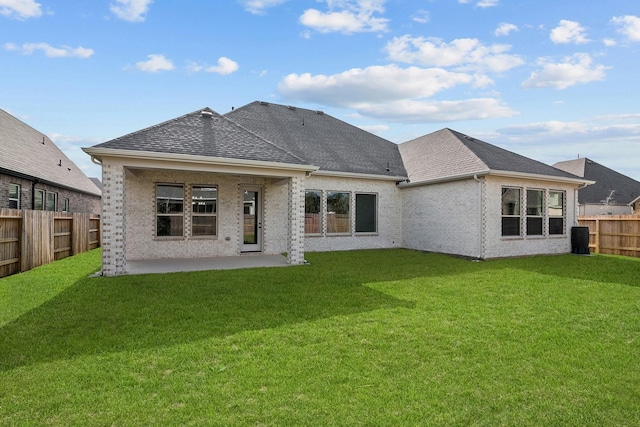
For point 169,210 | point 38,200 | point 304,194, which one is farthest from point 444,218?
point 38,200

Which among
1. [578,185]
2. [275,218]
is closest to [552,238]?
[578,185]

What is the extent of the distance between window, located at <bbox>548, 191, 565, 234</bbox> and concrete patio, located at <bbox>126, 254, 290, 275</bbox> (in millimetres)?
11039

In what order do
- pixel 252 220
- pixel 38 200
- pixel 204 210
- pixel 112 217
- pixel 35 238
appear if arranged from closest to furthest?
pixel 112 217 < pixel 35 238 < pixel 204 210 < pixel 252 220 < pixel 38 200

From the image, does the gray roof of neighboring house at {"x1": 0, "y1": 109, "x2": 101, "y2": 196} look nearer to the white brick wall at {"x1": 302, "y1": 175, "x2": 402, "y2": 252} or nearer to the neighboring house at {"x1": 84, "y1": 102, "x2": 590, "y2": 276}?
the neighboring house at {"x1": 84, "y1": 102, "x2": 590, "y2": 276}

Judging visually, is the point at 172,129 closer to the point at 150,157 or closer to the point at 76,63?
the point at 150,157

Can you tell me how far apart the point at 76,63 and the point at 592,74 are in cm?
1675

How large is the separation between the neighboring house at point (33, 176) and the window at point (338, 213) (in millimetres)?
12090

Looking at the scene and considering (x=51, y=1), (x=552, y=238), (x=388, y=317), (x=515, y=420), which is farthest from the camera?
(x=552, y=238)

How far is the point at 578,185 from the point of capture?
48.7 feet

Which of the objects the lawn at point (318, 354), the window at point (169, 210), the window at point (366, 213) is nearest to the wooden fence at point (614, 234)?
the lawn at point (318, 354)

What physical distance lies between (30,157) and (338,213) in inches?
584

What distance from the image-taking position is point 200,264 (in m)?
10.6

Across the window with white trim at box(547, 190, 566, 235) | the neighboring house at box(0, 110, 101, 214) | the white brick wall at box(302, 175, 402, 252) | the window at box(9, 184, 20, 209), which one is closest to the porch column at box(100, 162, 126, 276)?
the white brick wall at box(302, 175, 402, 252)

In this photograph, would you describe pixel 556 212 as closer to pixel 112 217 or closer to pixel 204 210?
pixel 204 210
